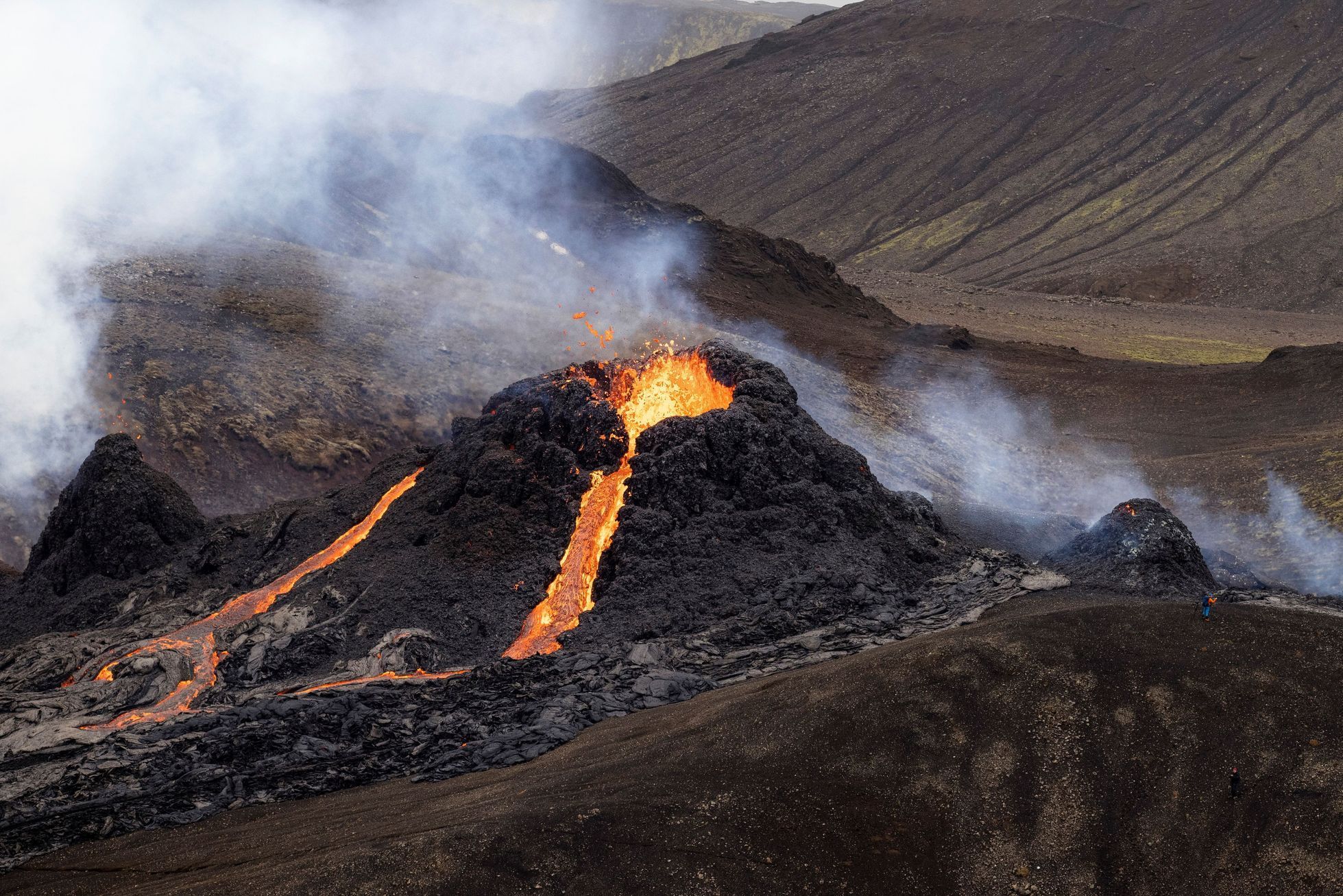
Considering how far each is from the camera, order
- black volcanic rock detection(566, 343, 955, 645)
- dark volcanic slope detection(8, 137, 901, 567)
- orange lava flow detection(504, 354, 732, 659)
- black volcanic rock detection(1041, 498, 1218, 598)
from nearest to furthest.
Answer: black volcanic rock detection(1041, 498, 1218, 598)
black volcanic rock detection(566, 343, 955, 645)
orange lava flow detection(504, 354, 732, 659)
dark volcanic slope detection(8, 137, 901, 567)

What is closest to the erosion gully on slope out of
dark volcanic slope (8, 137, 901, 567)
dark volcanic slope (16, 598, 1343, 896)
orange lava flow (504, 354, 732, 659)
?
orange lava flow (504, 354, 732, 659)

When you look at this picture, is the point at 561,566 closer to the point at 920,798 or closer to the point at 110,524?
the point at 110,524

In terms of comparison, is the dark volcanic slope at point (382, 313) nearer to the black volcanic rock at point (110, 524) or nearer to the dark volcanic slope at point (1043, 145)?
the black volcanic rock at point (110, 524)

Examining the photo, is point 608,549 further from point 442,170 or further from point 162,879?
point 442,170

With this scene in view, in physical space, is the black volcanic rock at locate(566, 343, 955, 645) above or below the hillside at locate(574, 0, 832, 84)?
below

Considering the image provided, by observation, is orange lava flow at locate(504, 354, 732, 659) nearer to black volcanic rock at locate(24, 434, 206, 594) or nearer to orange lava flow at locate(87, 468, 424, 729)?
orange lava flow at locate(87, 468, 424, 729)

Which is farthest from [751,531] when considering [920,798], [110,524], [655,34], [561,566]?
[655,34]
